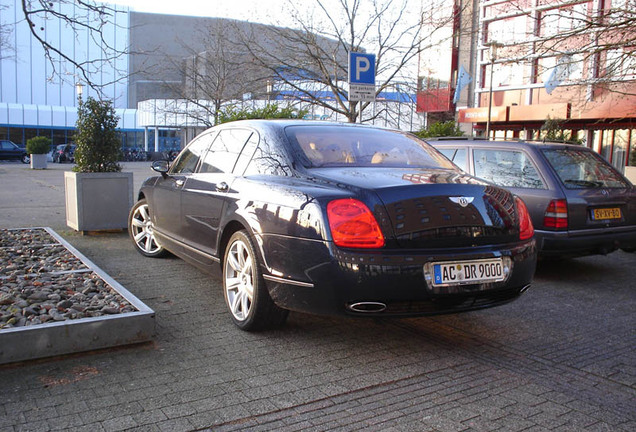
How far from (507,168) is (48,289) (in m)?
5.22

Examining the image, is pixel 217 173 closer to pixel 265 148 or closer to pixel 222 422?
pixel 265 148

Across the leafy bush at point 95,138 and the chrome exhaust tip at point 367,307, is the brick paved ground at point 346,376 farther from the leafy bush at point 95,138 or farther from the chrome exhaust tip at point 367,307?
the leafy bush at point 95,138

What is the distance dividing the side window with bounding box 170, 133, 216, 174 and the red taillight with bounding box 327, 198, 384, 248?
2.42m

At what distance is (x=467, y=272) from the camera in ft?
12.5

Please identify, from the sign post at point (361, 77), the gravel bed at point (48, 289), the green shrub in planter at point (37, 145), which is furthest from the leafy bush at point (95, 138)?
the green shrub in planter at point (37, 145)

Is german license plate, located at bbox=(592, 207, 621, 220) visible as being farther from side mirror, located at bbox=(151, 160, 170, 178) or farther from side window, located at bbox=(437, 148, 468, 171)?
side mirror, located at bbox=(151, 160, 170, 178)

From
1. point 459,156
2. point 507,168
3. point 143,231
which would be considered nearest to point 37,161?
point 143,231

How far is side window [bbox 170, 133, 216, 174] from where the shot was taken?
578cm

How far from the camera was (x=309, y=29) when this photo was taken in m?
17.6

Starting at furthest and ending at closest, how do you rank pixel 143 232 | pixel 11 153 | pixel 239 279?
pixel 11 153
pixel 143 232
pixel 239 279

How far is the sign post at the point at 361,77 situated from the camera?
10836 millimetres

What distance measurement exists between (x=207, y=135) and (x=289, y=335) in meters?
2.46

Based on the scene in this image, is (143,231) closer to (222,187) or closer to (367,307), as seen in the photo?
(222,187)

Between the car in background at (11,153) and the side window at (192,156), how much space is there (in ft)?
133
